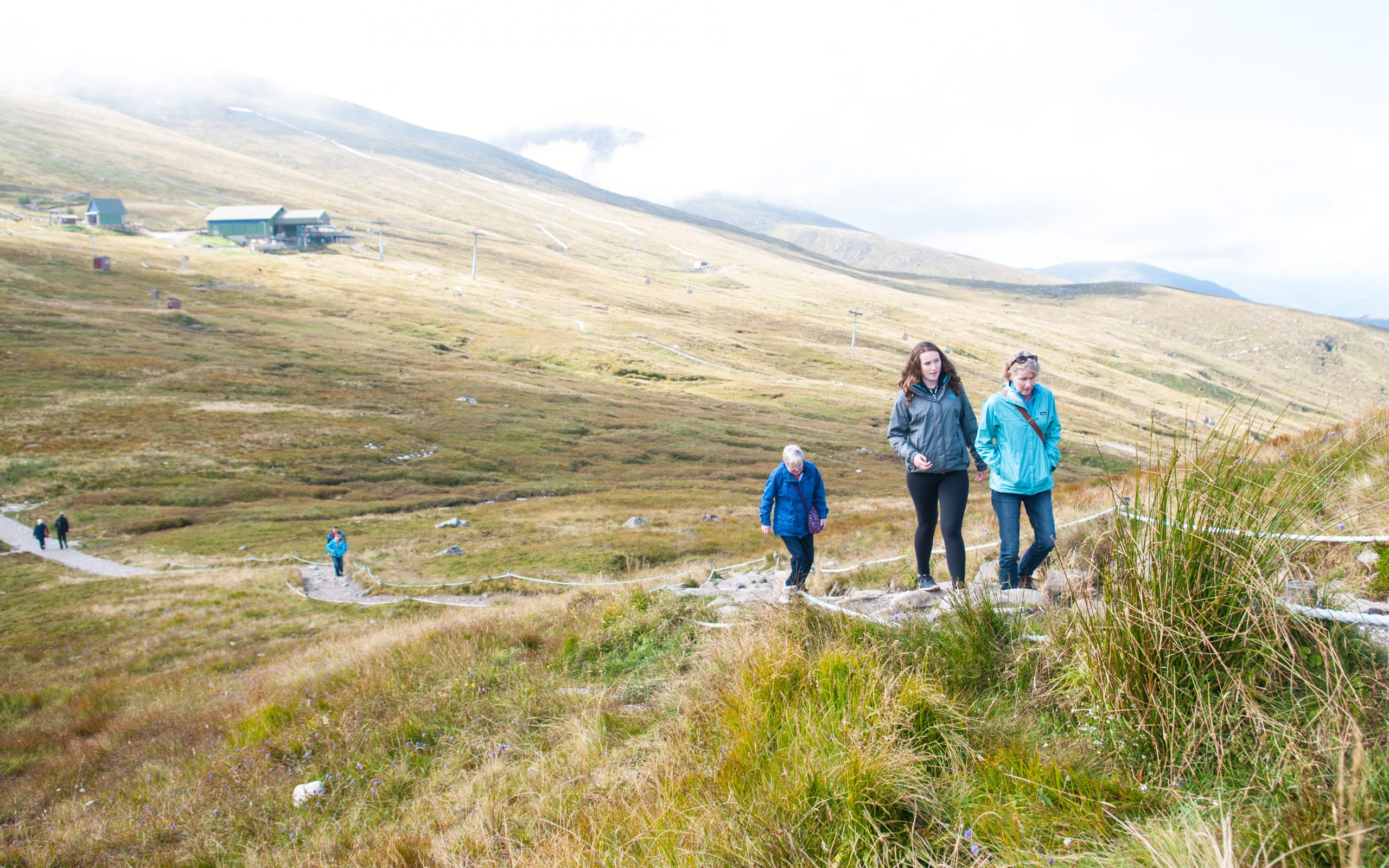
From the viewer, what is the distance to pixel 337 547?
90.2ft

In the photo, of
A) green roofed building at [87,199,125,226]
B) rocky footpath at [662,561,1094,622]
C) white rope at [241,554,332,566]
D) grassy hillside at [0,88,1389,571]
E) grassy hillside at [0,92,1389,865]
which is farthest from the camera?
green roofed building at [87,199,125,226]

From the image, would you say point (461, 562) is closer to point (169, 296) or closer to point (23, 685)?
point (23, 685)

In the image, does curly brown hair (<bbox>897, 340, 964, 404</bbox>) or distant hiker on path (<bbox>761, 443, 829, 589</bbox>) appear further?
distant hiker on path (<bbox>761, 443, 829, 589</bbox>)

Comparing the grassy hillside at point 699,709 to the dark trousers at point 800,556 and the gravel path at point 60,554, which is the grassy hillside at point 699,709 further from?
the dark trousers at point 800,556

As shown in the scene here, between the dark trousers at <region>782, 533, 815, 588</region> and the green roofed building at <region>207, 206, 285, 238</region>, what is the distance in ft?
601

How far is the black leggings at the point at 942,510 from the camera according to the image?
7289 millimetres

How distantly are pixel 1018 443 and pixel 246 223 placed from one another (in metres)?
190

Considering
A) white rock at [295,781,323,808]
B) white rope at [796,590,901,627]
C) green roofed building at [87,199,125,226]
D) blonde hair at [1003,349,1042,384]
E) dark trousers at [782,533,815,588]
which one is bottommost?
white rock at [295,781,323,808]

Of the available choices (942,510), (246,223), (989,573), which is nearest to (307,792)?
(942,510)

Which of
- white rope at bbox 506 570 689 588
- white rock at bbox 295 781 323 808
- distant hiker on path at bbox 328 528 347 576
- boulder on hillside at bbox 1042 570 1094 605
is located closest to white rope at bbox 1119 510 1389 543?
boulder on hillside at bbox 1042 570 1094 605

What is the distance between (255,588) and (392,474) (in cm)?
2399

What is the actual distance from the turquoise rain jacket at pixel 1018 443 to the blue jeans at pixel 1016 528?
0.10 m

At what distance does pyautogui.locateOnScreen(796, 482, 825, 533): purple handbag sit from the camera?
9242mm

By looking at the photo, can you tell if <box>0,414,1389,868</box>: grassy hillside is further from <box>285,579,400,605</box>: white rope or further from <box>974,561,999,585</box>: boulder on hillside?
<box>285,579,400,605</box>: white rope
